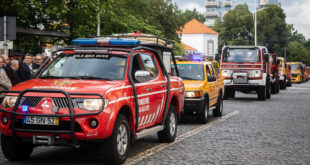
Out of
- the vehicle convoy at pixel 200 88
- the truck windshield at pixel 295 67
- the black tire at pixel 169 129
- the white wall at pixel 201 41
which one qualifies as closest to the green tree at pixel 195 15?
the white wall at pixel 201 41

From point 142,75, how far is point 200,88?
5.99 meters

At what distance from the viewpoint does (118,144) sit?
7.84 meters

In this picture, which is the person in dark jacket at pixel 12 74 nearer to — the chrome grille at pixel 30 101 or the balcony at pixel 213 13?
the chrome grille at pixel 30 101

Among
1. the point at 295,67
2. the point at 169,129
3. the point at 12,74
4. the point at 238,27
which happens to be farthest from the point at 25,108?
the point at 238,27

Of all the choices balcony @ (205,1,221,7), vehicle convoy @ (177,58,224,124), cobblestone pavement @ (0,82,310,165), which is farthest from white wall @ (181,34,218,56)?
cobblestone pavement @ (0,82,310,165)

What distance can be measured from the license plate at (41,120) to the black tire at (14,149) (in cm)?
58

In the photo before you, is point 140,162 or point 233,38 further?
point 233,38

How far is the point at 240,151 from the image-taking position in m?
9.55

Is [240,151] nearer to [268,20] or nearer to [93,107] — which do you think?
[93,107]

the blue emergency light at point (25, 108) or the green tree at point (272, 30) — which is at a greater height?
the green tree at point (272, 30)

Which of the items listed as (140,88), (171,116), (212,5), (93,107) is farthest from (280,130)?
(212,5)

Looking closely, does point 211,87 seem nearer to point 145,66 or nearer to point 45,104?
point 145,66

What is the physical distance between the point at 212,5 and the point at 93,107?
190 meters

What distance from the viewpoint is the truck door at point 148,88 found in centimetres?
877
